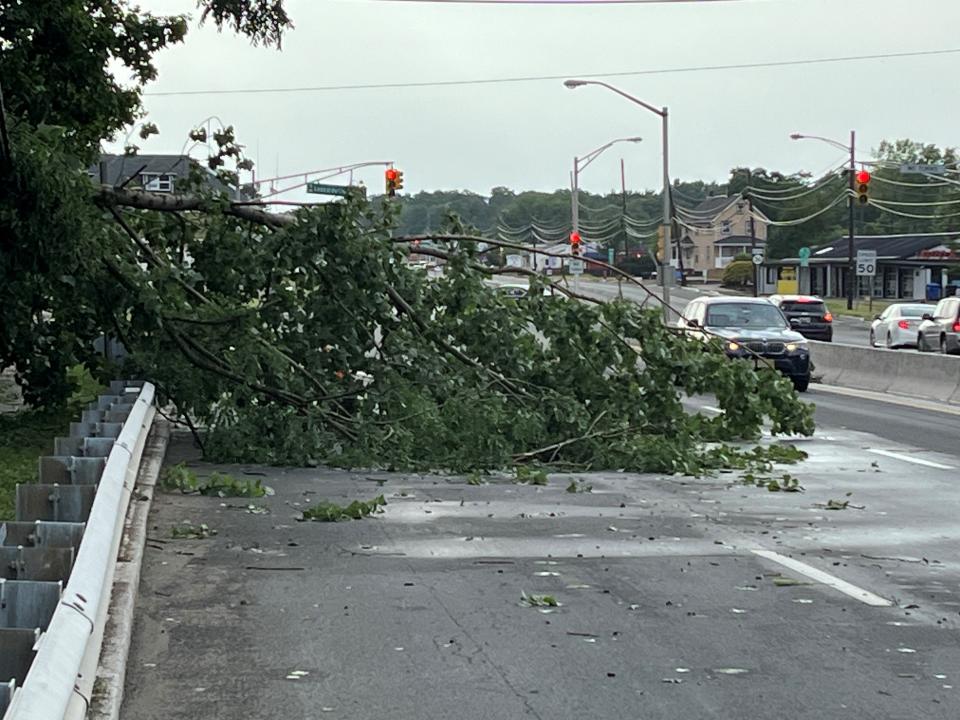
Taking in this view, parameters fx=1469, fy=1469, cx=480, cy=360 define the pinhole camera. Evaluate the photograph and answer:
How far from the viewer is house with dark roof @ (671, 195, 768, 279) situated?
144625mm

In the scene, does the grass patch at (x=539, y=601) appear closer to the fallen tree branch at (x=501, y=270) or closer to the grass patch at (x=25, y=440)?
the grass patch at (x=25, y=440)

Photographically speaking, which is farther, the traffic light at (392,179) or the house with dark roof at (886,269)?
the house with dark roof at (886,269)

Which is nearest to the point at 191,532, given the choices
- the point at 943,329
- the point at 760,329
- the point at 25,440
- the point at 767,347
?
the point at 25,440

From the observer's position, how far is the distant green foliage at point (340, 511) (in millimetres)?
11305

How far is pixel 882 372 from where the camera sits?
3044cm

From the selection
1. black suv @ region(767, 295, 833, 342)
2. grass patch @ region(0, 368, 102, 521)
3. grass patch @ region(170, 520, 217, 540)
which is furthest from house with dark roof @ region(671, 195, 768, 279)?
grass patch @ region(170, 520, 217, 540)

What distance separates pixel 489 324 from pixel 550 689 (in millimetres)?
9416

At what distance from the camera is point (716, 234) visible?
506 feet

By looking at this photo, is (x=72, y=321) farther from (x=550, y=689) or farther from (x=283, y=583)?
(x=550, y=689)

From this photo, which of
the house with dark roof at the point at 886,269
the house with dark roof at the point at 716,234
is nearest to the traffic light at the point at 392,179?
the house with dark roof at the point at 886,269

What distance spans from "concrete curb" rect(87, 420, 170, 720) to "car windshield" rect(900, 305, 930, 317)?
1573 inches

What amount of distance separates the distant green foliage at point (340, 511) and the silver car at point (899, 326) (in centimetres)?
3744

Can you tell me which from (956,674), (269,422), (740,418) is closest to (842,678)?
(956,674)

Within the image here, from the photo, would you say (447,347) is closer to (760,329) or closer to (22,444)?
(22,444)
